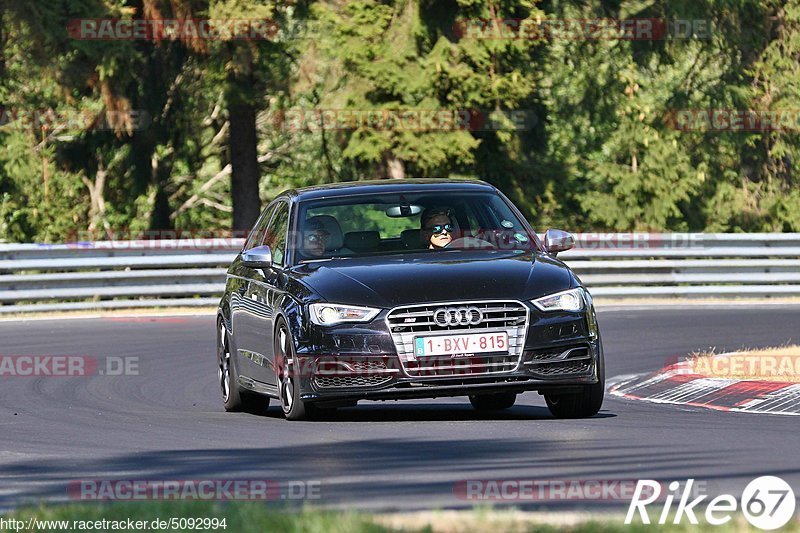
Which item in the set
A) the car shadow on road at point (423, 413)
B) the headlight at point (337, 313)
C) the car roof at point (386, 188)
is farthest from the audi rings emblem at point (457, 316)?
the car roof at point (386, 188)

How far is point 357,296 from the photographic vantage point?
11000mm

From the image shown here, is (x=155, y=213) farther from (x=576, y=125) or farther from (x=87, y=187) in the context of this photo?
(x=576, y=125)

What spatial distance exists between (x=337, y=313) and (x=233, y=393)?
8.14 feet

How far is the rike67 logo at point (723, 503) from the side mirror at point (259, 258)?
4695mm

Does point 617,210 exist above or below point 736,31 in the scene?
below

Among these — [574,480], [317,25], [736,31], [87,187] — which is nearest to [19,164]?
[87,187]

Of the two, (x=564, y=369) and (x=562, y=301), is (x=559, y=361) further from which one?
(x=562, y=301)

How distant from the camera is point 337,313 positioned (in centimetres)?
1101

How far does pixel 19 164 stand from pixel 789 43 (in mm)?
19953

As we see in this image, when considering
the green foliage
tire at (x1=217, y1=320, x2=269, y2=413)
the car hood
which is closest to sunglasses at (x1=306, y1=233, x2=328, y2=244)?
the car hood

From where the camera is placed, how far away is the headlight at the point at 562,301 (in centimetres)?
1101

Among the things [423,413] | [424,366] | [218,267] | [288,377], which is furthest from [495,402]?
[218,267]

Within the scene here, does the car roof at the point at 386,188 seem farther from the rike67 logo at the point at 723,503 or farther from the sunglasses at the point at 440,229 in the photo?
the rike67 logo at the point at 723,503

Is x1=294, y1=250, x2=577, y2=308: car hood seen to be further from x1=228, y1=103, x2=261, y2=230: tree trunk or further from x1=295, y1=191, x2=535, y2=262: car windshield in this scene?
x1=228, y1=103, x2=261, y2=230: tree trunk
